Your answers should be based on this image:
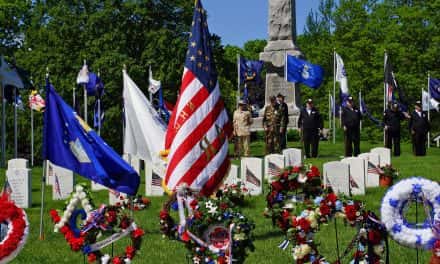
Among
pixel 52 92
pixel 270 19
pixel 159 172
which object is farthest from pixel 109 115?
pixel 52 92

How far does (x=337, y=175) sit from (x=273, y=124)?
354 inches

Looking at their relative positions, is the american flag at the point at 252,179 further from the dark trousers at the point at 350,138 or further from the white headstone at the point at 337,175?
the dark trousers at the point at 350,138

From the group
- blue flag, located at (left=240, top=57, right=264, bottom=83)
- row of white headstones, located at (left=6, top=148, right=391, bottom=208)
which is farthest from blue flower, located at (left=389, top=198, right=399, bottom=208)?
blue flag, located at (left=240, top=57, right=264, bottom=83)

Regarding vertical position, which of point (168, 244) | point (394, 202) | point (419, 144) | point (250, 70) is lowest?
point (168, 244)

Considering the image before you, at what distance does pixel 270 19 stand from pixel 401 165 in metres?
14.6

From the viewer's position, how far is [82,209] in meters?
6.93

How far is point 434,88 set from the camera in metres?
31.1

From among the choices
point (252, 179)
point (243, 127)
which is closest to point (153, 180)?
point (252, 179)

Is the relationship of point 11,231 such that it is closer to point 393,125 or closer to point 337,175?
point 337,175

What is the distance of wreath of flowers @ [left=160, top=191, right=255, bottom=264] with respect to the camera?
670cm

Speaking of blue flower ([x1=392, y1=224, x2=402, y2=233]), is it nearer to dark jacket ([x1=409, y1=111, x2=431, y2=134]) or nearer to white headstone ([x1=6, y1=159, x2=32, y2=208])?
white headstone ([x1=6, y1=159, x2=32, y2=208])

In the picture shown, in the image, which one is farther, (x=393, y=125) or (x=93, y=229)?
(x=393, y=125)

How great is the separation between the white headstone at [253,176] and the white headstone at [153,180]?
161cm

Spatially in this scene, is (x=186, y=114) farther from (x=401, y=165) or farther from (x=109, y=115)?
(x=109, y=115)
